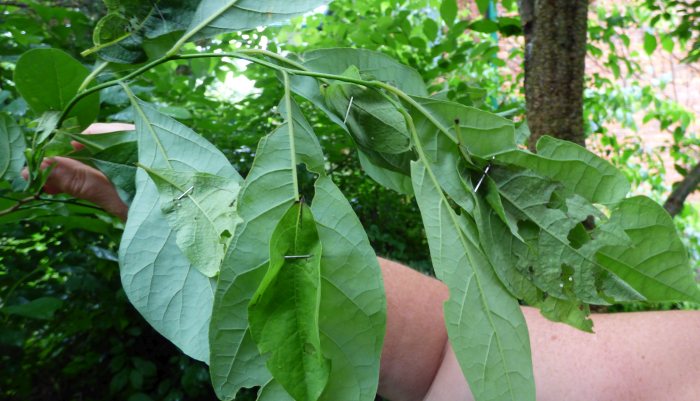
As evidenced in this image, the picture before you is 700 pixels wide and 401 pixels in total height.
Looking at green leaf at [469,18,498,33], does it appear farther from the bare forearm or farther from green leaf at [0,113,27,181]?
green leaf at [0,113,27,181]

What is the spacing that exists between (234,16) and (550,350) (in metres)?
0.60

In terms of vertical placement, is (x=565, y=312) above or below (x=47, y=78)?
below

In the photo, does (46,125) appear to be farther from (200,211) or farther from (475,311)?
(475,311)

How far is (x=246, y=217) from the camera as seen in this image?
0.34m

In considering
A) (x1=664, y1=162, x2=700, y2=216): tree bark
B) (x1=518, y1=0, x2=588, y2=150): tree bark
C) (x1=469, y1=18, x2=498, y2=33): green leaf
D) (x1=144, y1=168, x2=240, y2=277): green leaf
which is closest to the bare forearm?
(x1=144, y1=168, x2=240, y2=277): green leaf

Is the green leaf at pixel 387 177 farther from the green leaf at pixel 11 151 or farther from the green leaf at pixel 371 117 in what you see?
the green leaf at pixel 11 151

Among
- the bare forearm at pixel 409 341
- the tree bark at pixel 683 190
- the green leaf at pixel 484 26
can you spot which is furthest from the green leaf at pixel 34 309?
the tree bark at pixel 683 190

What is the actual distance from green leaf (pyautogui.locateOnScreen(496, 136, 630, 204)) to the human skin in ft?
0.87

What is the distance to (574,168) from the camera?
1.28 ft

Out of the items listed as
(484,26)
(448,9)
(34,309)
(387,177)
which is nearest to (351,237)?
(387,177)

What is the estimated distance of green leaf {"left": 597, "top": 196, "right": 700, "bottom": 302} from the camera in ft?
1.21

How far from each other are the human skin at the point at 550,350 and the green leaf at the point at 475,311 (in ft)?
0.86

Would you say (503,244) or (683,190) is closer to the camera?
(503,244)

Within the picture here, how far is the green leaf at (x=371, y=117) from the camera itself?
15.7 inches
